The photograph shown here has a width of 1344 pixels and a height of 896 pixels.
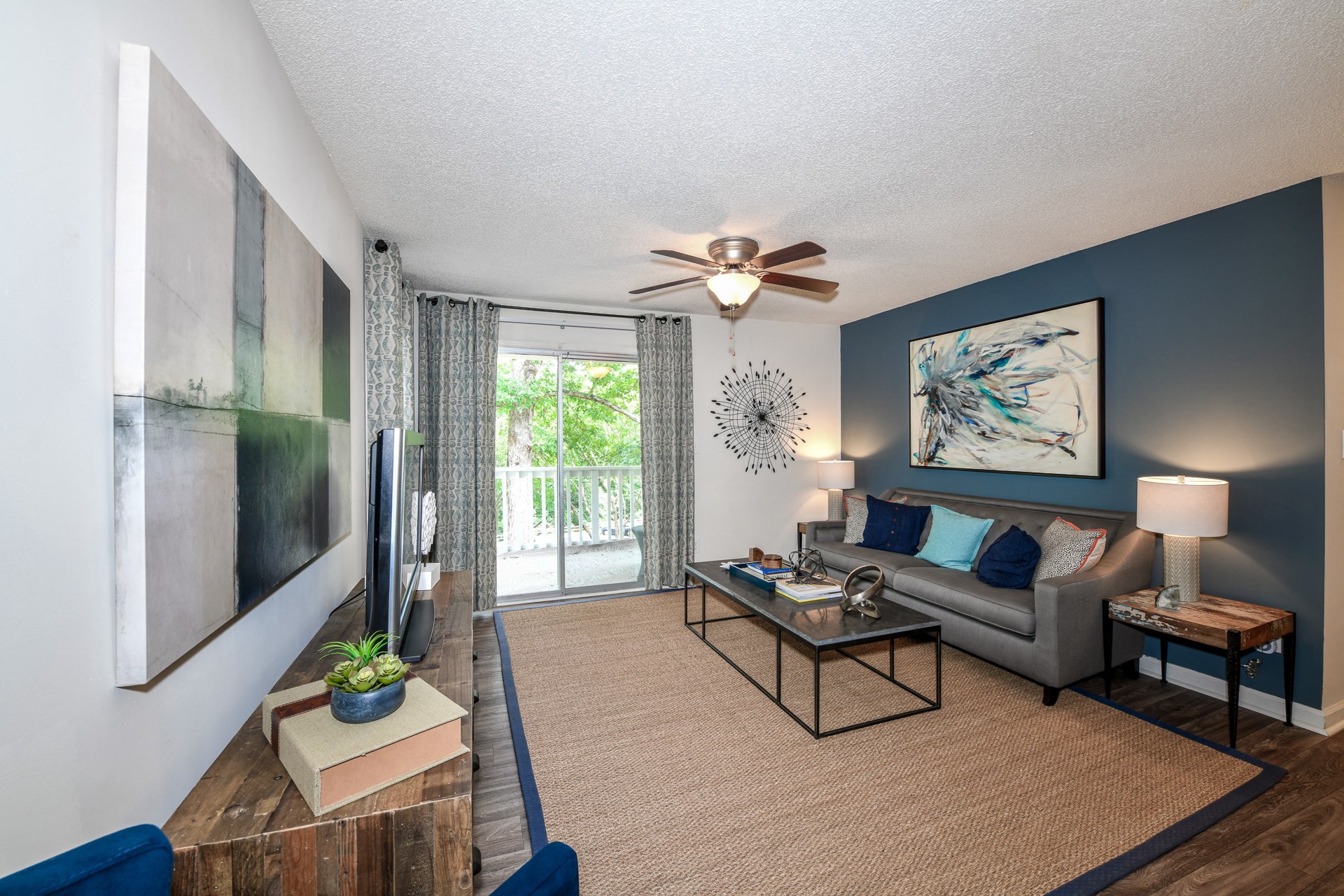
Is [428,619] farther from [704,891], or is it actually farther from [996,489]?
[996,489]

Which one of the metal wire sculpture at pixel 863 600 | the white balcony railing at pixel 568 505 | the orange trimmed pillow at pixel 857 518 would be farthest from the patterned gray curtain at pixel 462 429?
the orange trimmed pillow at pixel 857 518

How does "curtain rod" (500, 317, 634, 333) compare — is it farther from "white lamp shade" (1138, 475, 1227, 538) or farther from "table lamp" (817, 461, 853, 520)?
"white lamp shade" (1138, 475, 1227, 538)

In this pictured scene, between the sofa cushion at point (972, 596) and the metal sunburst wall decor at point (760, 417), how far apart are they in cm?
196

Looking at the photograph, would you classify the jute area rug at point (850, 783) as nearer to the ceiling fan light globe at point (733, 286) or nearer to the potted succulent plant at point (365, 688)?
the potted succulent plant at point (365, 688)

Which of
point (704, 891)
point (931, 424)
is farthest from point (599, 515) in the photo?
point (704, 891)

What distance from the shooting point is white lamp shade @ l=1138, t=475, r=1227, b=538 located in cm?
257

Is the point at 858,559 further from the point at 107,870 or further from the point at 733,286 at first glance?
the point at 107,870

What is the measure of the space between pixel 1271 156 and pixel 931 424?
98.1 inches

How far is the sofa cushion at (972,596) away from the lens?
115 inches

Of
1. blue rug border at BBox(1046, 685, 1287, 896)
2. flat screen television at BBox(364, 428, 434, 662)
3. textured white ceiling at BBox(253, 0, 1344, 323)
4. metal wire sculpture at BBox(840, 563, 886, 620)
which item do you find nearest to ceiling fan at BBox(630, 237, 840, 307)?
textured white ceiling at BBox(253, 0, 1344, 323)

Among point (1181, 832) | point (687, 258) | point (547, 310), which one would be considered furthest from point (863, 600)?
point (547, 310)

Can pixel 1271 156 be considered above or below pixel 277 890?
above

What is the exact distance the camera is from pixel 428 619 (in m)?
2.16

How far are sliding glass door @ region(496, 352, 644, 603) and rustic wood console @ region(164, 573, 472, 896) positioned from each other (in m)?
3.50
